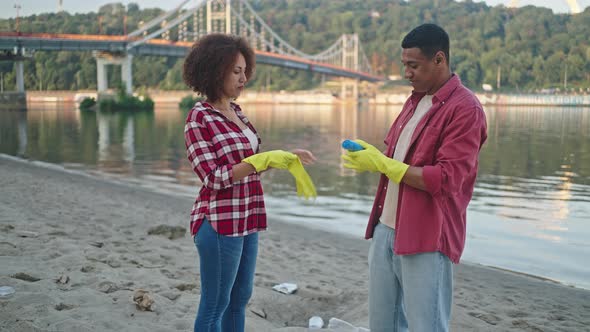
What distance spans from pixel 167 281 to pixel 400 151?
227cm

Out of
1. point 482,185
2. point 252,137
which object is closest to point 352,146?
point 252,137

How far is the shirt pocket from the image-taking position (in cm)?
219

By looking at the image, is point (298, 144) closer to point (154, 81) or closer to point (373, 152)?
point (373, 152)

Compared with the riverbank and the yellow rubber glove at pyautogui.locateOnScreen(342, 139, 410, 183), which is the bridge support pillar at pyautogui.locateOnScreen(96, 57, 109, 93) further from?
the yellow rubber glove at pyautogui.locateOnScreen(342, 139, 410, 183)

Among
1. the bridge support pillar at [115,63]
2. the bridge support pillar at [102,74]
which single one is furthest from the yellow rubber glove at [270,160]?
the bridge support pillar at [102,74]

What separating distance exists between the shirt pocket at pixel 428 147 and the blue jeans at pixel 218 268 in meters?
0.78

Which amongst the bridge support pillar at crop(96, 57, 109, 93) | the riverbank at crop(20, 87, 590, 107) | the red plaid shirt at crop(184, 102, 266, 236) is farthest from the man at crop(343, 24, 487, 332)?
the riverbank at crop(20, 87, 590, 107)

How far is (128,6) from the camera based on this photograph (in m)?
86.9

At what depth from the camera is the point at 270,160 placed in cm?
241

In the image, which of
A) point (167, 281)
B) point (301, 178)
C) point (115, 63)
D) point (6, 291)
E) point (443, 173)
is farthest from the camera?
point (115, 63)

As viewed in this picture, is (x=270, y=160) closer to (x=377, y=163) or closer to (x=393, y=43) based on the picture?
(x=377, y=163)

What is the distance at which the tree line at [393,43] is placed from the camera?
7600cm

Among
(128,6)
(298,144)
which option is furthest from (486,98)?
(298,144)

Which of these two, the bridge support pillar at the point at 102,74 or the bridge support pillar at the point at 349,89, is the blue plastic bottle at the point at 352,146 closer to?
the bridge support pillar at the point at 102,74
